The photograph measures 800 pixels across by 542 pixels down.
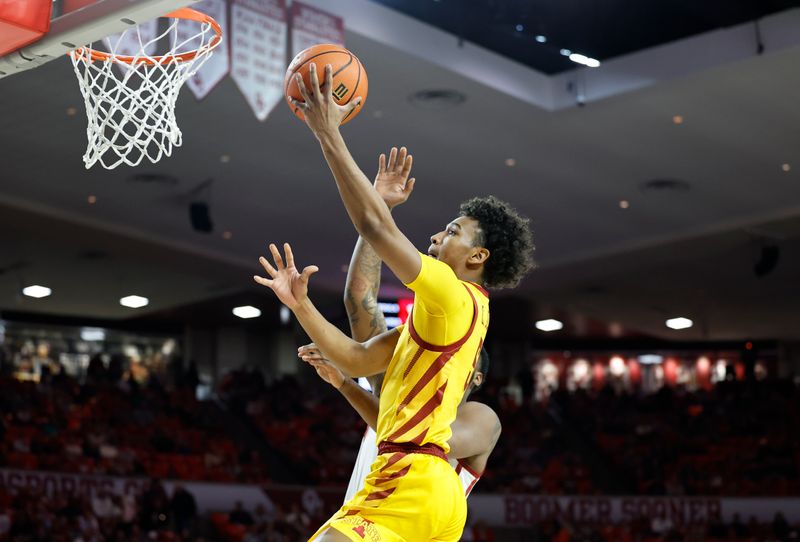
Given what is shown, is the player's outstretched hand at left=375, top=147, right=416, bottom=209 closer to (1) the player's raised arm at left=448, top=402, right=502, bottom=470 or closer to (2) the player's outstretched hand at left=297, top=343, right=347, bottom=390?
(2) the player's outstretched hand at left=297, top=343, right=347, bottom=390

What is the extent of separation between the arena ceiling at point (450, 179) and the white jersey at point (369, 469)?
6.87 meters

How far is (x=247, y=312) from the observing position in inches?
960

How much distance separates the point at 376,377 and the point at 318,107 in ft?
4.46

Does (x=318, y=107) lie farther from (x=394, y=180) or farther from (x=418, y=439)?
(x=418, y=439)

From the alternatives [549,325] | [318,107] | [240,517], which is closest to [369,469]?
[318,107]

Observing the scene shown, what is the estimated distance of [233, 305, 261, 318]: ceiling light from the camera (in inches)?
938

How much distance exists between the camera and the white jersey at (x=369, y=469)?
4.27 metres

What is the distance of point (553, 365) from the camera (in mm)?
30109

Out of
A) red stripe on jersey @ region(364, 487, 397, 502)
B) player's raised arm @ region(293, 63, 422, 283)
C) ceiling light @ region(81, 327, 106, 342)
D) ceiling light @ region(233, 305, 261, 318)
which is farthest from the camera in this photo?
ceiling light @ region(81, 327, 106, 342)

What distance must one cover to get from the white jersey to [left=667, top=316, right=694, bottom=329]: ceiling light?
21.1 m

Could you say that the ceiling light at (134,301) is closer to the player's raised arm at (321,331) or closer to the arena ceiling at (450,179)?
the arena ceiling at (450,179)

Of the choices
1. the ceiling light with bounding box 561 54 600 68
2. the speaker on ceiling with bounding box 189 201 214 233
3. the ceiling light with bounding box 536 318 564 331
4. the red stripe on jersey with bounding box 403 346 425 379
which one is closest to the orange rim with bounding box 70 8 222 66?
the red stripe on jersey with bounding box 403 346 425 379

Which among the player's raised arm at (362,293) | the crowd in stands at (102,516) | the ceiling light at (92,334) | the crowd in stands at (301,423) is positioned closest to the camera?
the player's raised arm at (362,293)

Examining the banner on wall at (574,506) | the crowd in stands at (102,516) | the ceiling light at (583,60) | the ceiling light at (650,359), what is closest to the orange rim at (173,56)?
the ceiling light at (583,60)
